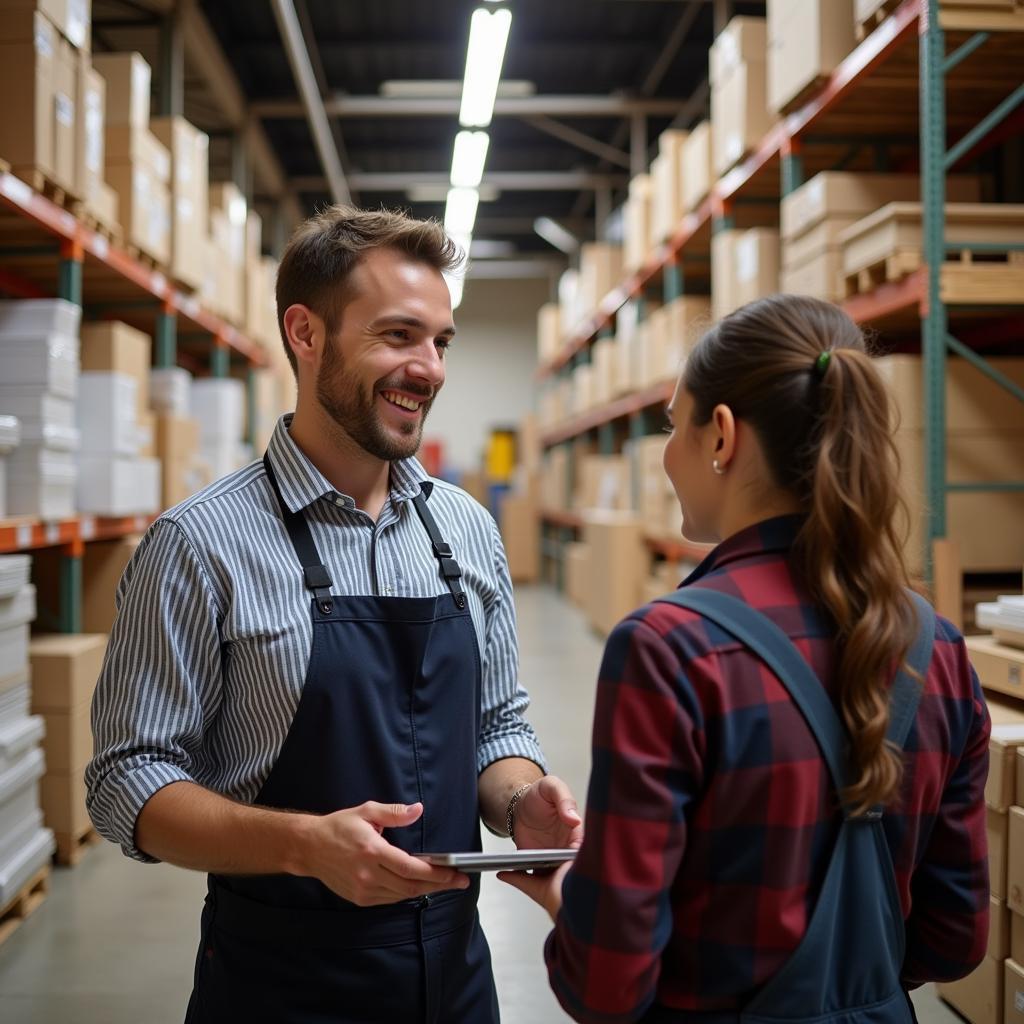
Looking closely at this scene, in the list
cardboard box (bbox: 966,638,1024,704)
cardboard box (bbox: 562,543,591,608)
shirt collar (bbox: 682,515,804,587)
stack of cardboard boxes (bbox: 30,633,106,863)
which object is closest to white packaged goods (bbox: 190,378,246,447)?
stack of cardboard boxes (bbox: 30,633,106,863)

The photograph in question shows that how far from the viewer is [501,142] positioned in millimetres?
12719

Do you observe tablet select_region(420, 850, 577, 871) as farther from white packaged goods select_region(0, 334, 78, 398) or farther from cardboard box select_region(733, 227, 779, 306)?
cardboard box select_region(733, 227, 779, 306)

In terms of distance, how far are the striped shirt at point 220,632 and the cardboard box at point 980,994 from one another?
1881 millimetres

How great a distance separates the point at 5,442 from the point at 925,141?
3447 mm

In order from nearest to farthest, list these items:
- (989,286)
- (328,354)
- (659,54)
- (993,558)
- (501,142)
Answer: (328,354) → (989,286) → (993,558) → (659,54) → (501,142)

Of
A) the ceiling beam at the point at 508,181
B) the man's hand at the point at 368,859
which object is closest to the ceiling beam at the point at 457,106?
the ceiling beam at the point at 508,181

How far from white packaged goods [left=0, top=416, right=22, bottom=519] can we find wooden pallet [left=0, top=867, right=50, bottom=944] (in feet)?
4.37

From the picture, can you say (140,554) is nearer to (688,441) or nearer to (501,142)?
(688,441)

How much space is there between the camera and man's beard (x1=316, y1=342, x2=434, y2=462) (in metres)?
1.67

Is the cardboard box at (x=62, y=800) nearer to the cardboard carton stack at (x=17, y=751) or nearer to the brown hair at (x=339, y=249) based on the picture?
the cardboard carton stack at (x=17, y=751)

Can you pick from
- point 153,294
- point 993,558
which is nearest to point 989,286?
point 993,558

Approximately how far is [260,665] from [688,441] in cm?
70

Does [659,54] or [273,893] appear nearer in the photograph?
Answer: [273,893]

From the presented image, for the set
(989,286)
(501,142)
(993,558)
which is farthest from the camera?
(501,142)
